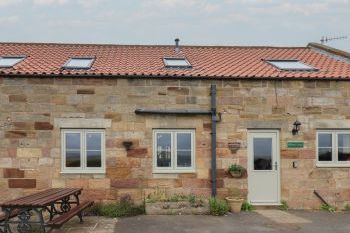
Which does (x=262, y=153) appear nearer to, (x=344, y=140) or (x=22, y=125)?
(x=344, y=140)

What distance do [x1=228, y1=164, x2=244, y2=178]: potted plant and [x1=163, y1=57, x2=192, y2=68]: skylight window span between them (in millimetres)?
3242

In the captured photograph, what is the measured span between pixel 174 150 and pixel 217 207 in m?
1.91

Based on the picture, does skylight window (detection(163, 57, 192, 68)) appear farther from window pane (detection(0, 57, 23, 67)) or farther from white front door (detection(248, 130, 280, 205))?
window pane (detection(0, 57, 23, 67))

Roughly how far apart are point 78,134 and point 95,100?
970mm

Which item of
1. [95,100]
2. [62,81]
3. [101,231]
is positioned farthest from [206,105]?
[101,231]

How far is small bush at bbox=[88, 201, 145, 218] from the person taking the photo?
1145cm

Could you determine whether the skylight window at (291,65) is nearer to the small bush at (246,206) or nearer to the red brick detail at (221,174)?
the red brick detail at (221,174)

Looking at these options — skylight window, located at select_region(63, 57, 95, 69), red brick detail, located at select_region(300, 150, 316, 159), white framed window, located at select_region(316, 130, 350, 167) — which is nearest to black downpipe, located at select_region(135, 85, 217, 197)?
skylight window, located at select_region(63, 57, 95, 69)

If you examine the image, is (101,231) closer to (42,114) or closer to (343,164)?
(42,114)

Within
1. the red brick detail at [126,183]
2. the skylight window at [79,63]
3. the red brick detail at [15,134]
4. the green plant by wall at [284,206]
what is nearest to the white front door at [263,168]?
the green plant by wall at [284,206]

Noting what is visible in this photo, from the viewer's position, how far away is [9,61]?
13984 mm

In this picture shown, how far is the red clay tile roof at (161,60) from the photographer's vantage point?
12.7 m

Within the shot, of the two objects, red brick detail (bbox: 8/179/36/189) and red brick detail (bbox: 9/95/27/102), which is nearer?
red brick detail (bbox: 8/179/36/189)

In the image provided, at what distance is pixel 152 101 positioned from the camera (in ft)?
40.9
